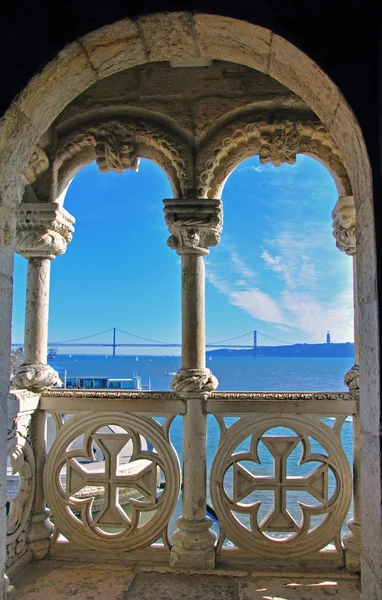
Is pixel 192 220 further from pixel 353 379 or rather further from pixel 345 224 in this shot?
pixel 353 379

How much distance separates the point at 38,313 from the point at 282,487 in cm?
181

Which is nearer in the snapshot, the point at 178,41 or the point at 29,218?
the point at 178,41

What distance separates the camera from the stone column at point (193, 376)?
2.69 meters

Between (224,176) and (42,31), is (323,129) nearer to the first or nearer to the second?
(224,176)

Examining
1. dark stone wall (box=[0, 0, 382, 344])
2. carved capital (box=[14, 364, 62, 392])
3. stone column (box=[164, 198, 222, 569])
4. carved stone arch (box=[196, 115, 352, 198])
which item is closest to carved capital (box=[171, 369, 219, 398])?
stone column (box=[164, 198, 222, 569])

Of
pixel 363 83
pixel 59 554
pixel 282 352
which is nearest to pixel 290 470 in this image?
pixel 59 554

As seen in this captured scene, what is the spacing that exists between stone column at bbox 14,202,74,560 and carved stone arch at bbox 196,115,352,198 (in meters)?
0.96

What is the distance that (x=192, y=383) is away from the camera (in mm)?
2766

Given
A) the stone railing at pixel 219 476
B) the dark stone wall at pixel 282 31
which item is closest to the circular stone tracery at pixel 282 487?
the stone railing at pixel 219 476

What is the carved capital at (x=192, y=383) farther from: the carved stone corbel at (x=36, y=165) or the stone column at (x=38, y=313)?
the carved stone corbel at (x=36, y=165)

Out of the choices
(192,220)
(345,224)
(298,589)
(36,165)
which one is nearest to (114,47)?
(192,220)

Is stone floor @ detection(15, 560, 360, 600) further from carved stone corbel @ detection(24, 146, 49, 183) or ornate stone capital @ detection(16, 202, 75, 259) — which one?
carved stone corbel @ detection(24, 146, 49, 183)

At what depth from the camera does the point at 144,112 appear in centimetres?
296

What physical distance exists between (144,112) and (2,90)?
1714mm
